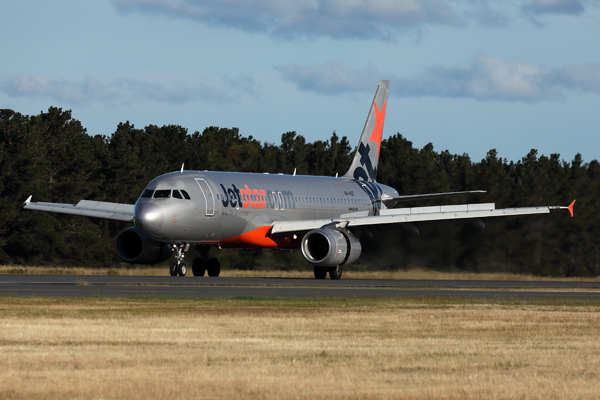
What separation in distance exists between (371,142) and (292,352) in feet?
130

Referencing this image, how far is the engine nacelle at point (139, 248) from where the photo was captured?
38.8 metres

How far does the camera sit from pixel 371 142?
51906 millimetres

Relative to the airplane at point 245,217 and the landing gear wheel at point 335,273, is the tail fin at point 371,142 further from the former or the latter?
the landing gear wheel at point 335,273

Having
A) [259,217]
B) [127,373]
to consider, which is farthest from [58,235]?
[127,373]

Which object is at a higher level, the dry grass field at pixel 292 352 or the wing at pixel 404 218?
the wing at pixel 404 218

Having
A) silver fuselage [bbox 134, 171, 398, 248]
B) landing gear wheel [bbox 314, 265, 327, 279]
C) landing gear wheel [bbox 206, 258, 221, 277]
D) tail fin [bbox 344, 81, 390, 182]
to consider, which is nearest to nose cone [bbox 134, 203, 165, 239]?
silver fuselage [bbox 134, 171, 398, 248]

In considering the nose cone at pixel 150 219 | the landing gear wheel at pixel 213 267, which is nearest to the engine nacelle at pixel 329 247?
the landing gear wheel at pixel 213 267

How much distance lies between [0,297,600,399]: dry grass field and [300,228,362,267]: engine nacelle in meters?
15.5

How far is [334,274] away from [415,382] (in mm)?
27941

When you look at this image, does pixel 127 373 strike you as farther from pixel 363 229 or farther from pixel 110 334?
pixel 363 229

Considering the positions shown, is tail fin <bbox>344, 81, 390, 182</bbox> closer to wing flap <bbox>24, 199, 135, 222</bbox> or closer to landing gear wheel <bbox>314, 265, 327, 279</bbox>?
landing gear wheel <bbox>314, 265, 327, 279</bbox>

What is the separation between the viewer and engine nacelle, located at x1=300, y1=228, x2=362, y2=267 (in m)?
36.3

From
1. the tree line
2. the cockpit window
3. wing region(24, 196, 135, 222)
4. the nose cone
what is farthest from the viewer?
the tree line

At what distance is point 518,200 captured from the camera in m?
53.4
